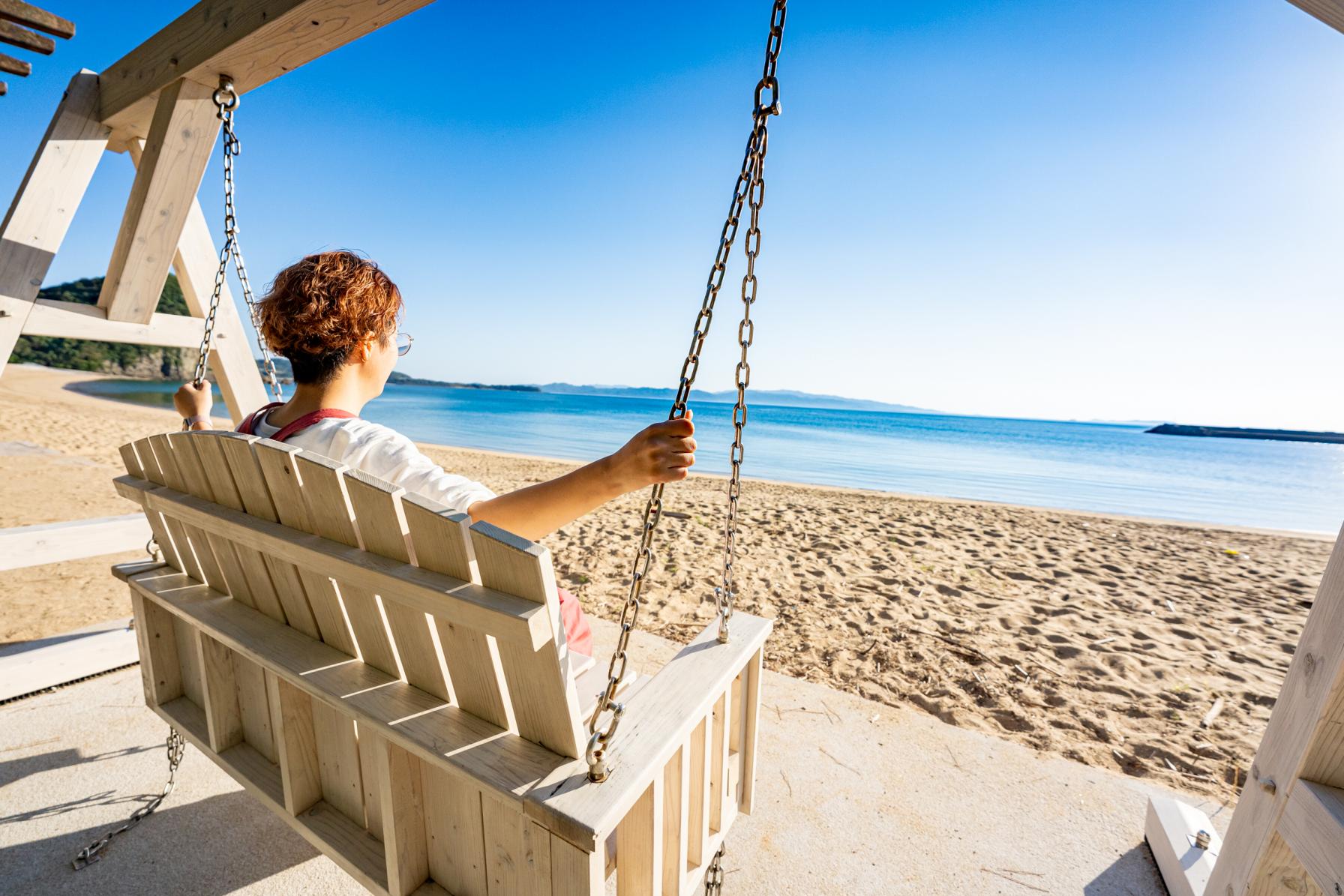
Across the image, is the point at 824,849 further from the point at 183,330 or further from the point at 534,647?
the point at 183,330

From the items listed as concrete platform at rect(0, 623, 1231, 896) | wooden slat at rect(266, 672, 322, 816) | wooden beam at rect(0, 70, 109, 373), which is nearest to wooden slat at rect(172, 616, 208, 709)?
concrete platform at rect(0, 623, 1231, 896)

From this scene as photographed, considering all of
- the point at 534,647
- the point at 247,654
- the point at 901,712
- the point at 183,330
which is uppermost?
the point at 183,330

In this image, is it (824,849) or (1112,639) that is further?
(1112,639)

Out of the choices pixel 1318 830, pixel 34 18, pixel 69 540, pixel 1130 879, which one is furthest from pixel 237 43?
pixel 1130 879

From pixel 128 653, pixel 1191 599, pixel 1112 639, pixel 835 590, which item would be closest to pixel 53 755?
pixel 128 653

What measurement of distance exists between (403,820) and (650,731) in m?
0.58

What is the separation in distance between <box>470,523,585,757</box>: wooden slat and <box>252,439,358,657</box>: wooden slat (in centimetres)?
51

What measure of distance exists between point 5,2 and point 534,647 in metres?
3.19

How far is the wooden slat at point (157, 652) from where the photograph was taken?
1960mm

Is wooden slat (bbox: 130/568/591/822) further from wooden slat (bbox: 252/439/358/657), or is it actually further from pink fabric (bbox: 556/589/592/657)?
pink fabric (bbox: 556/589/592/657)

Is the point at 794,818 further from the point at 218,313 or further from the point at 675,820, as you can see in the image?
the point at 218,313

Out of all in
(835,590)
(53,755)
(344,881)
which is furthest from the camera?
(835,590)

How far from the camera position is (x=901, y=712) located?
2990mm

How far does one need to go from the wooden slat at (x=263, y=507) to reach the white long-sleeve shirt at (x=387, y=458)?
13 cm
